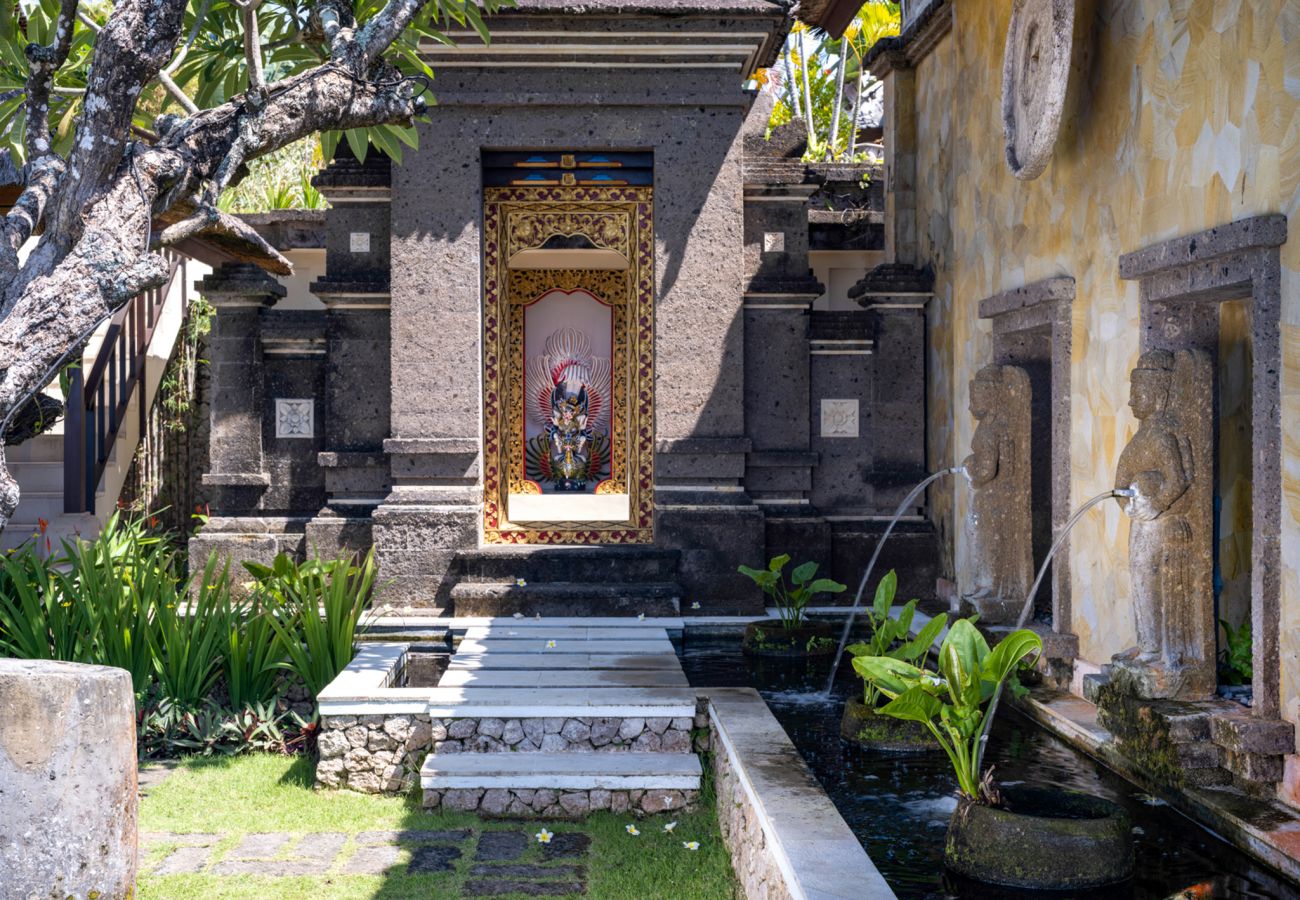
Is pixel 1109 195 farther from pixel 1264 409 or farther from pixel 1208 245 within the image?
pixel 1264 409

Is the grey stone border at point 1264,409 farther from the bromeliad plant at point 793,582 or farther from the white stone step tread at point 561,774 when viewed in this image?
the bromeliad plant at point 793,582

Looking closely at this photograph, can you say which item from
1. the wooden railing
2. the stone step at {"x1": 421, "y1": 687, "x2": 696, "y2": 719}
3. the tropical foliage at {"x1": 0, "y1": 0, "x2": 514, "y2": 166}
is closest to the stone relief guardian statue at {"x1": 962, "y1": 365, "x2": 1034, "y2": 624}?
the stone step at {"x1": 421, "y1": 687, "x2": 696, "y2": 719}

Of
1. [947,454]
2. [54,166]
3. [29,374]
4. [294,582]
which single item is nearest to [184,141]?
[54,166]

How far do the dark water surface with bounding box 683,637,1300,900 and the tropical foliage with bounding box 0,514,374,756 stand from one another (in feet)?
6.88

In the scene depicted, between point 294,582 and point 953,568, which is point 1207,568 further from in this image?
point 294,582

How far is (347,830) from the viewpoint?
5.66 m

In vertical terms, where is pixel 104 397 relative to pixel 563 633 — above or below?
above

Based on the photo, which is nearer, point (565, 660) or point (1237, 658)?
point (1237, 658)

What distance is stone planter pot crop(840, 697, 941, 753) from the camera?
5691 millimetres

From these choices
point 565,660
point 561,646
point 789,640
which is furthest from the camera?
point 789,640

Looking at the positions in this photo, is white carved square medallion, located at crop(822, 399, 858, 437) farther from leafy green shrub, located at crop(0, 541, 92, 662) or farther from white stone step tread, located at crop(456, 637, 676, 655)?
leafy green shrub, located at crop(0, 541, 92, 662)

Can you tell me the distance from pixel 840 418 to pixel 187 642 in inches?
194

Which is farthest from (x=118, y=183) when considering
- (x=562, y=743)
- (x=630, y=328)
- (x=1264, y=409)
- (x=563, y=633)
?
(x=630, y=328)

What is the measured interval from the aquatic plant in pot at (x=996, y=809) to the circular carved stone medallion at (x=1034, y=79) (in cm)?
311
